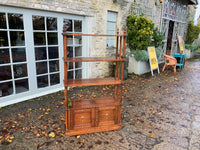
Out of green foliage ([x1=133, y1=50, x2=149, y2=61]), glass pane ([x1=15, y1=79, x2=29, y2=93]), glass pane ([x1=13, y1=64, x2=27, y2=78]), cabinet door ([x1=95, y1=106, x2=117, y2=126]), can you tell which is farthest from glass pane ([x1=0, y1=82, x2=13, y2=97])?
green foliage ([x1=133, y1=50, x2=149, y2=61])

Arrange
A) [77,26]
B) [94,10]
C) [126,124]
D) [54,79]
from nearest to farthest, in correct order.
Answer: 1. [126,124]
2. [54,79]
3. [77,26]
4. [94,10]

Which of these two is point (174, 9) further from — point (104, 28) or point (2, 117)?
point (2, 117)

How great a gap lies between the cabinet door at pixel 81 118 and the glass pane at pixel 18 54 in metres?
2.18

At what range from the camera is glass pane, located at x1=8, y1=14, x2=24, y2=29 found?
3.74 meters

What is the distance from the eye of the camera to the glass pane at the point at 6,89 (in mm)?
3889

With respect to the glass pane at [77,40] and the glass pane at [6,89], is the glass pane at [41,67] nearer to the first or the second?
the glass pane at [6,89]

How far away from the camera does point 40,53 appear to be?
443 cm

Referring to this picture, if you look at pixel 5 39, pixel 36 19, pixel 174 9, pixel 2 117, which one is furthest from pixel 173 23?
pixel 2 117

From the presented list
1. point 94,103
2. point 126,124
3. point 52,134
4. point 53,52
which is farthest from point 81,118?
point 53,52

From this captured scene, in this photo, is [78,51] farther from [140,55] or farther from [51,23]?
[140,55]

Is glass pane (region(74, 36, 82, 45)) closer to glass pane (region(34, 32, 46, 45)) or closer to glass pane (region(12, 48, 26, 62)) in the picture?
glass pane (region(34, 32, 46, 45))

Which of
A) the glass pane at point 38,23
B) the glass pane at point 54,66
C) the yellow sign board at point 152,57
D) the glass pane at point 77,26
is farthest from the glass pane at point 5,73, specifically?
the yellow sign board at point 152,57

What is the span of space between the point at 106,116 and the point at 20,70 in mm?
2547

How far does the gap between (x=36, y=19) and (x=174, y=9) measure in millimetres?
9757
